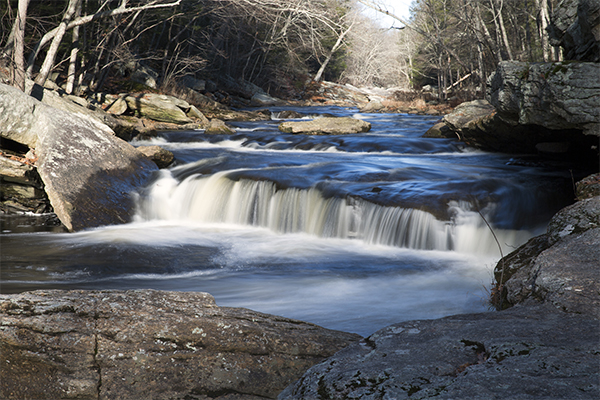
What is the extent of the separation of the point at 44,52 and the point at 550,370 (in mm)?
18903

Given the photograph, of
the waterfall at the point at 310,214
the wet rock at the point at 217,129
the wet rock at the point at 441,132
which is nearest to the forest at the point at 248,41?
the wet rock at the point at 441,132

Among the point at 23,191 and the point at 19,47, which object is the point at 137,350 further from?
the point at 19,47

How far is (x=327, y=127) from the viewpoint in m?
15.2

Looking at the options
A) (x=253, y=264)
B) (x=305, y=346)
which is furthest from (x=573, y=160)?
(x=305, y=346)

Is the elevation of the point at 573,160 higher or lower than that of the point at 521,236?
higher

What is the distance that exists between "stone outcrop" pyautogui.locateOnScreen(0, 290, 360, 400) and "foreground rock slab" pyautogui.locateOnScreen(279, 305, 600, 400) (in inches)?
20.2

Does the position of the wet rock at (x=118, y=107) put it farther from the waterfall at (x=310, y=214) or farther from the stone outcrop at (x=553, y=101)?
the stone outcrop at (x=553, y=101)

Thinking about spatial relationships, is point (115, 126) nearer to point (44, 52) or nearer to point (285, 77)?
point (44, 52)

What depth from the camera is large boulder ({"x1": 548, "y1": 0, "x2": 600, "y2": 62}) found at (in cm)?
553

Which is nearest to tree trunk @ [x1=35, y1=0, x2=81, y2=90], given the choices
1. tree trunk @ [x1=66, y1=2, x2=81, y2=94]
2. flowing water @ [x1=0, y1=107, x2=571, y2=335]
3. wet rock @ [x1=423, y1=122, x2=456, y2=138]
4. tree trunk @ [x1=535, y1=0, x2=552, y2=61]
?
tree trunk @ [x1=66, y1=2, x2=81, y2=94]

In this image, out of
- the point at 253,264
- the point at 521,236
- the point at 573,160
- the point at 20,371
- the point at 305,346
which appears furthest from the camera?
the point at 573,160

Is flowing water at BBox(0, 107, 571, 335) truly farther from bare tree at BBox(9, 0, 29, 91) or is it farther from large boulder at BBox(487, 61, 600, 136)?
bare tree at BBox(9, 0, 29, 91)

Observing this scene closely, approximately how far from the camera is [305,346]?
8.70ft

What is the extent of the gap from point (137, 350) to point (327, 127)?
13.3 meters
